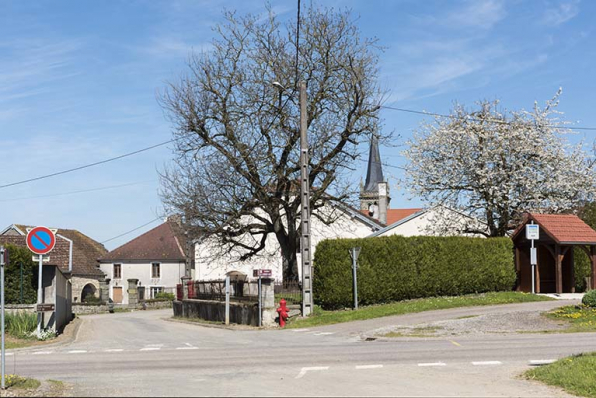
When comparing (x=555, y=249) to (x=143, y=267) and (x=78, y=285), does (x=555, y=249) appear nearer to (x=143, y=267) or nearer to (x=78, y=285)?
(x=78, y=285)

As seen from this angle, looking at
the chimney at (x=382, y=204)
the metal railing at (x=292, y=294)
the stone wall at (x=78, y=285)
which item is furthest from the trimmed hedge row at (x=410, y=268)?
the chimney at (x=382, y=204)

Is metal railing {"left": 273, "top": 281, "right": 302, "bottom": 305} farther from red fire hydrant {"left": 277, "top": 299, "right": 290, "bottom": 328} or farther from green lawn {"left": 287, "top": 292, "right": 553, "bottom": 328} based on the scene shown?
red fire hydrant {"left": 277, "top": 299, "right": 290, "bottom": 328}

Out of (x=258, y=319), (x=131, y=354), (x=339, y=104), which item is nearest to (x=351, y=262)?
(x=258, y=319)

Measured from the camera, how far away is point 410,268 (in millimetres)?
28781

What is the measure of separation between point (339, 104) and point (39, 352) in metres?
20.4

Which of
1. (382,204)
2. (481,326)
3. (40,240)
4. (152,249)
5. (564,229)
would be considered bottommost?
(481,326)

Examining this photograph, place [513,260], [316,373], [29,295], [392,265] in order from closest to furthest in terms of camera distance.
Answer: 1. [316,373]
2. [29,295]
3. [392,265]
4. [513,260]

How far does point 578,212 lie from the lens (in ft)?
150

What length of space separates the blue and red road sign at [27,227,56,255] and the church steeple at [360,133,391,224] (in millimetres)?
54210

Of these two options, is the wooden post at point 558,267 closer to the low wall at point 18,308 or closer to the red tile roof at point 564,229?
the red tile roof at point 564,229

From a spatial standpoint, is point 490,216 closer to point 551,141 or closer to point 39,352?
point 551,141

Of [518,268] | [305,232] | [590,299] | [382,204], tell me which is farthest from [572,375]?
[382,204]

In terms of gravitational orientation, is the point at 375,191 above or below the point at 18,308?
above

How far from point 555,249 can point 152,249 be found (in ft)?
157
